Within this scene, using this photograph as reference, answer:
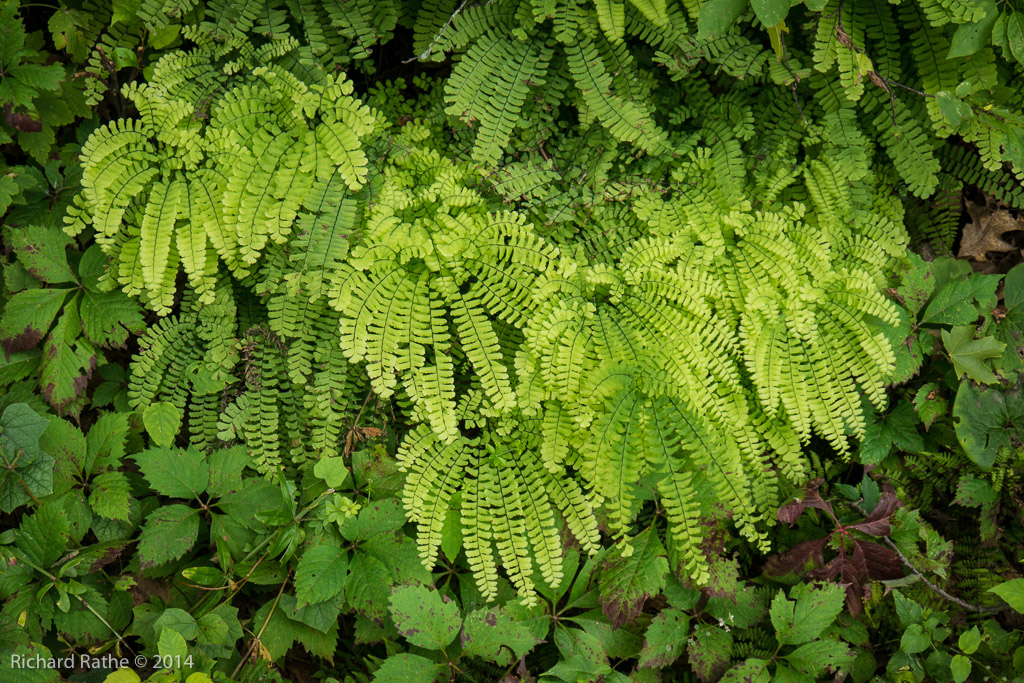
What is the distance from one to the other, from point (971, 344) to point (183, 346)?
3.95 meters

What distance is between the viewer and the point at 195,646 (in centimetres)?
291

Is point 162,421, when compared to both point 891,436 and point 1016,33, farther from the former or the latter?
point 1016,33

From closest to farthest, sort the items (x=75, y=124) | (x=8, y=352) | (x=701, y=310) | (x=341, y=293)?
(x=341, y=293) → (x=701, y=310) → (x=8, y=352) → (x=75, y=124)

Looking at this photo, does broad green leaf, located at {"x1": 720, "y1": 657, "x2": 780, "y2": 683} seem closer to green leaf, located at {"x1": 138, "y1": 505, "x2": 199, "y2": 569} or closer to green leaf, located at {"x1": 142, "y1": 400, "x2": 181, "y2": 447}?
green leaf, located at {"x1": 138, "y1": 505, "x2": 199, "y2": 569}

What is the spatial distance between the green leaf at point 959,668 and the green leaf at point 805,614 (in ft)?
1.90

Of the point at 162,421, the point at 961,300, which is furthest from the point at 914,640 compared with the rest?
the point at 162,421

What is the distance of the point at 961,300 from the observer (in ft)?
10.7

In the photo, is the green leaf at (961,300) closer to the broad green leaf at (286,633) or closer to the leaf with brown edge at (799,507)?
the leaf with brown edge at (799,507)

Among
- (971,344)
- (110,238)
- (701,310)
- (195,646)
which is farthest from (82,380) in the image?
(971,344)

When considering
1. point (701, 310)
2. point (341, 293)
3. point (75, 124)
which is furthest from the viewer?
point (75, 124)

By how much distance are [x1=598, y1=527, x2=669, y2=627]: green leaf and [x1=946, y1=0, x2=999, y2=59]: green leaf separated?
2.61 m

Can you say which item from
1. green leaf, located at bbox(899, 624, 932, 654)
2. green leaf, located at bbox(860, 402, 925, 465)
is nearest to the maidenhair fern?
green leaf, located at bbox(860, 402, 925, 465)

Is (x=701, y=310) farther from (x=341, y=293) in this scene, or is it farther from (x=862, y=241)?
(x=341, y=293)

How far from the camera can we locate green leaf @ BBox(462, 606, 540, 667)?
2977 millimetres
